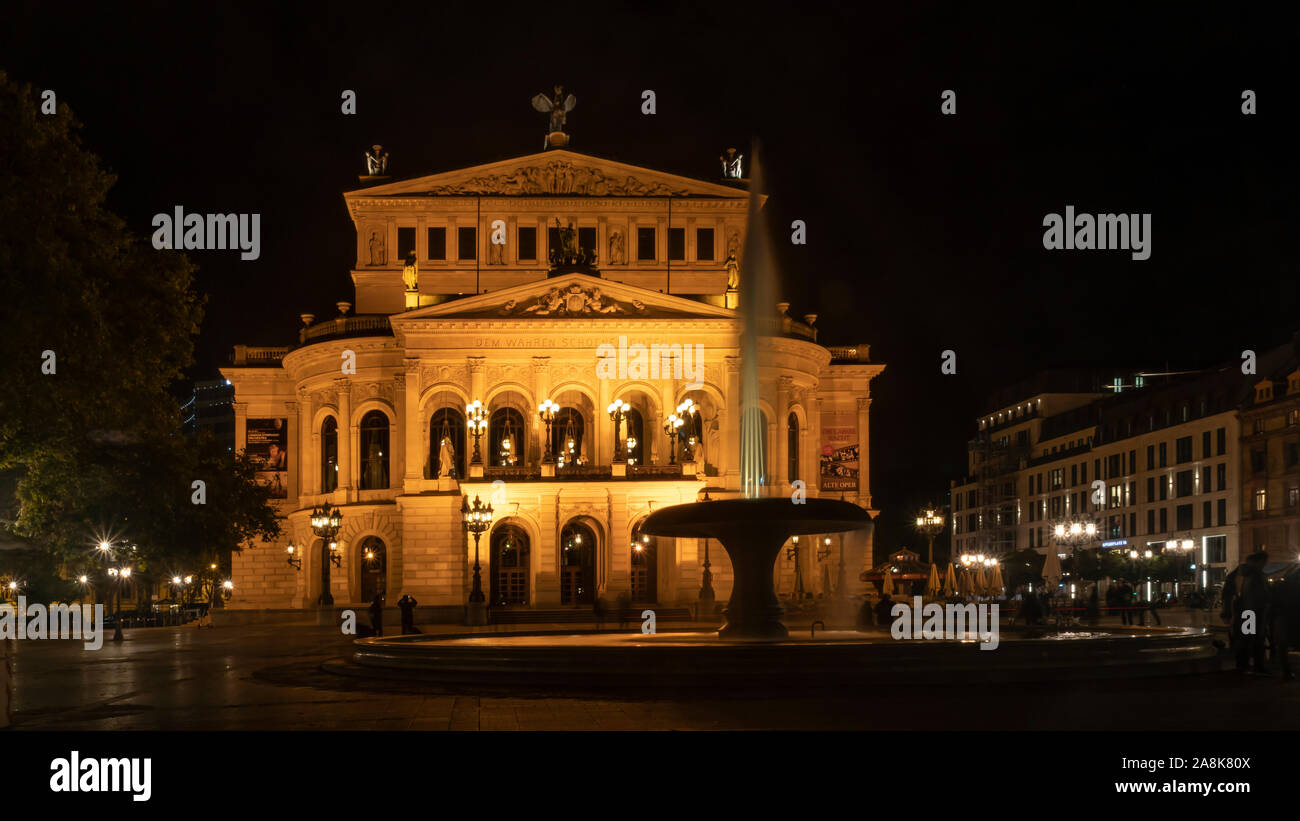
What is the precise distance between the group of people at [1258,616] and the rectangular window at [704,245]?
49.2 metres

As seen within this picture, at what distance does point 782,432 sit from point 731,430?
3.50 meters

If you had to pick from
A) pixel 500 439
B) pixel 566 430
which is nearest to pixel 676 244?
pixel 566 430

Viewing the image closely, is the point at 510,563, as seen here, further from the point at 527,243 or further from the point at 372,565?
the point at 527,243

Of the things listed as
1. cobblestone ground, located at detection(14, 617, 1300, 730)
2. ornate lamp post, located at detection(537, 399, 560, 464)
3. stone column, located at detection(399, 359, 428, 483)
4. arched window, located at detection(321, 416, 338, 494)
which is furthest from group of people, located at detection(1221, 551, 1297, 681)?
arched window, located at detection(321, 416, 338, 494)

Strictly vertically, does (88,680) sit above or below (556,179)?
below

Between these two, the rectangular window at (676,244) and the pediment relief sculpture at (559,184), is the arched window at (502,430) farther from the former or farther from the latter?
the rectangular window at (676,244)

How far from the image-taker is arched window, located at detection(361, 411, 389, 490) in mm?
67562

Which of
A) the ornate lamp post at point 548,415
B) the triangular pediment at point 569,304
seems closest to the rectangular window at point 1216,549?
the triangular pediment at point 569,304

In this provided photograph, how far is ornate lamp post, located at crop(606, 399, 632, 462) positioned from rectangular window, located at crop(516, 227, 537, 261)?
10.8 metres

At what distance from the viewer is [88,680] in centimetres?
2500

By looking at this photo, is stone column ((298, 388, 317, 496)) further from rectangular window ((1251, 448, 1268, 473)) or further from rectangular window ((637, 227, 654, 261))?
rectangular window ((1251, 448, 1268, 473))
